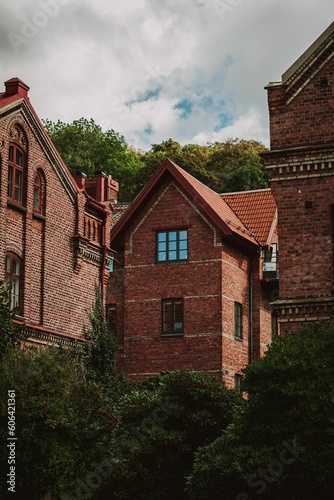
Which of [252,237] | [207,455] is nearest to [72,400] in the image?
[207,455]

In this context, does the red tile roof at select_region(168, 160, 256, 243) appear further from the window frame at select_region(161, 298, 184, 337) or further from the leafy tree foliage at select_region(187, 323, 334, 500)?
the leafy tree foliage at select_region(187, 323, 334, 500)

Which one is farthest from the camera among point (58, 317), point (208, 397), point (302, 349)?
point (58, 317)

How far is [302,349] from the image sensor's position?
18188mm

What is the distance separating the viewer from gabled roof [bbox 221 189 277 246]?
41.8 m

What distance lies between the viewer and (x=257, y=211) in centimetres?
4322

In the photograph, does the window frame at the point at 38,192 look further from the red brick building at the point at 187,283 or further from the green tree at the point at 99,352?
the red brick building at the point at 187,283

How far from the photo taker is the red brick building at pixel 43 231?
2866 centimetres

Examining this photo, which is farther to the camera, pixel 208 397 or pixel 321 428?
pixel 208 397

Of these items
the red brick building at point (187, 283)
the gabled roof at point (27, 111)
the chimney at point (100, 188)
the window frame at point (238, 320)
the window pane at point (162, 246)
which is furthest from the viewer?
the window pane at point (162, 246)

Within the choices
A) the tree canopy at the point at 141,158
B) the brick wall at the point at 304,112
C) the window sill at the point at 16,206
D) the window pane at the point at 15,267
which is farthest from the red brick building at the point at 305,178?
the tree canopy at the point at 141,158

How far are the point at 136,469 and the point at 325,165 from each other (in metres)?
9.05

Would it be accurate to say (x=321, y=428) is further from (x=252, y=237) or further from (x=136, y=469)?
(x=252, y=237)

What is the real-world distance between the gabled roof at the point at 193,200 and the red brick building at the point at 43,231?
6.75 metres

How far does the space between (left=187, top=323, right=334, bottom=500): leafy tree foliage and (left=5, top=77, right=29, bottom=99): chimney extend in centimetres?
1448
